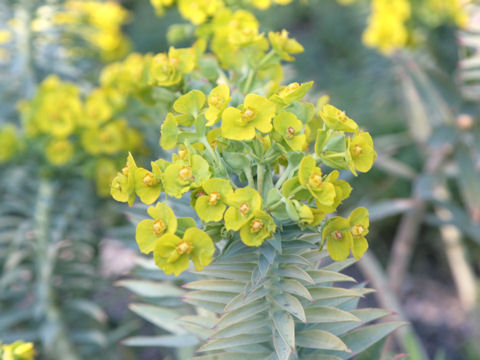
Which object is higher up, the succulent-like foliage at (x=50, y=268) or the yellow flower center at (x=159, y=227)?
the succulent-like foliage at (x=50, y=268)

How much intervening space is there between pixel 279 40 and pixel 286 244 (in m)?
0.47

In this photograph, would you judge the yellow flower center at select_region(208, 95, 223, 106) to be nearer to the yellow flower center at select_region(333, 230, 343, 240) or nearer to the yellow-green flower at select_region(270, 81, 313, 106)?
the yellow-green flower at select_region(270, 81, 313, 106)

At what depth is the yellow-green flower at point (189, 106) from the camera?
837 mm

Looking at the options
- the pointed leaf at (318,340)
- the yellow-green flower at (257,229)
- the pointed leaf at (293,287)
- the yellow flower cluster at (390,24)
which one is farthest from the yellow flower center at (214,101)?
the yellow flower cluster at (390,24)

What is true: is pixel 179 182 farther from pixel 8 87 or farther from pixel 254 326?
pixel 8 87

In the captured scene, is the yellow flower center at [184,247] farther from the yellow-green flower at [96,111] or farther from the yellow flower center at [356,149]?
the yellow-green flower at [96,111]

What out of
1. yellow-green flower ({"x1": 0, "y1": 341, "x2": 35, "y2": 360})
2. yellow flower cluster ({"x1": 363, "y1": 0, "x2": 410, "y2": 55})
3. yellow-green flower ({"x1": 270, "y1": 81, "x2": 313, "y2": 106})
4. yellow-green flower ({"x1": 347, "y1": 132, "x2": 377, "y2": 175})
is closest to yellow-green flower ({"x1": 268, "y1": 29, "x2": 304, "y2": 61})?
yellow-green flower ({"x1": 270, "y1": 81, "x2": 313, "y2": 106})

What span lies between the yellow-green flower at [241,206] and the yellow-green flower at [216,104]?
0.14 m

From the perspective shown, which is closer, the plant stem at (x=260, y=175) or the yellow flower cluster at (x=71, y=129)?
the plant stem at (x=260, y=175)

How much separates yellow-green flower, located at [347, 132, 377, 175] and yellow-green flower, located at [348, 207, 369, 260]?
70 millimetres

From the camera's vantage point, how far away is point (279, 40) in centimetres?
104

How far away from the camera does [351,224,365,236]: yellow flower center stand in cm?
76

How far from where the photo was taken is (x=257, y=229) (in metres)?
0.73

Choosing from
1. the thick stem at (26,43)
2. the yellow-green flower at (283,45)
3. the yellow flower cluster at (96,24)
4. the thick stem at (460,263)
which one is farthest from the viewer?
the thick stem at (460,263)
